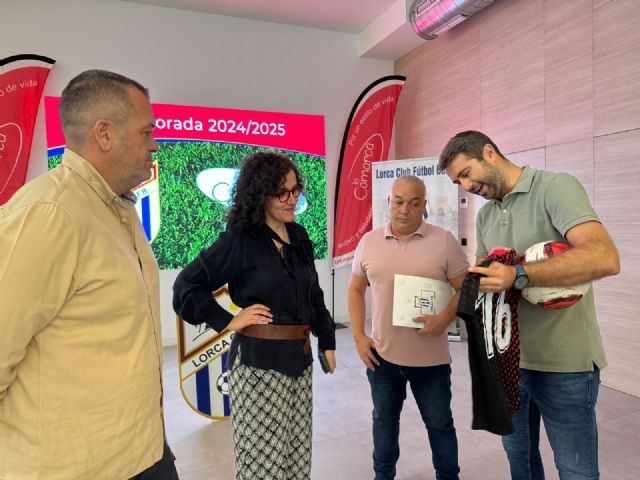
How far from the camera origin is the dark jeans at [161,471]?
1.14 m

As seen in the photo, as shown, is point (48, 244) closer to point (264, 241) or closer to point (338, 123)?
point (264, 241)

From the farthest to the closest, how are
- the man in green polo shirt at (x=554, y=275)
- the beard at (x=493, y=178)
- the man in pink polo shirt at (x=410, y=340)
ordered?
the man in pink polo shirt at (x=410, y=340) < the beard at (x=493, y=178) < the man in green polo shirt at (x=554, y=275)

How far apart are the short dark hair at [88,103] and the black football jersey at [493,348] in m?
1.05

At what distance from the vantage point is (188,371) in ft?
9.61

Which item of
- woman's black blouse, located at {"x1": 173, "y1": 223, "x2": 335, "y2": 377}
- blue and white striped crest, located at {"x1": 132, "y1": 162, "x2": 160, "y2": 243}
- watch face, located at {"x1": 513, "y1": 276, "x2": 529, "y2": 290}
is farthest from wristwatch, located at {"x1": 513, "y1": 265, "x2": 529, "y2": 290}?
blue and white striped crest, located at {"x1": 132, "y1": 162, "x2": 160, "y2": 243}

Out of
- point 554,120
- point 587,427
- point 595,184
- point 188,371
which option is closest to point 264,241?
point 587,427

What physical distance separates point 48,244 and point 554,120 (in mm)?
4125

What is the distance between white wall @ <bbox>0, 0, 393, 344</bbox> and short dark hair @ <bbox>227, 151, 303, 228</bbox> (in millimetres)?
3730

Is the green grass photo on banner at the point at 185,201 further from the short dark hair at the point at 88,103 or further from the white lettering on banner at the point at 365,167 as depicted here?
the short dark hair at the point at 88,103

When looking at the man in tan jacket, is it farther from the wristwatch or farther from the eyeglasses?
the wristwatch

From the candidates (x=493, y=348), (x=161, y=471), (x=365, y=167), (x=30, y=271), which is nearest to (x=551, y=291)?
(x=493, y=348)

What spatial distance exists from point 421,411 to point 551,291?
92 centimetres

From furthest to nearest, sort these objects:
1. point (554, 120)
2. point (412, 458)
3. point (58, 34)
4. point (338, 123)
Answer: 1. point (338, 123)
2. point (58, 34)
3. point (554, 120)
4. point (412, 458)

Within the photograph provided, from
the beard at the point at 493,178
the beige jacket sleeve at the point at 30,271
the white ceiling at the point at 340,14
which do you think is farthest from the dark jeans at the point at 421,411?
the white ceiling at the point at 340,14
